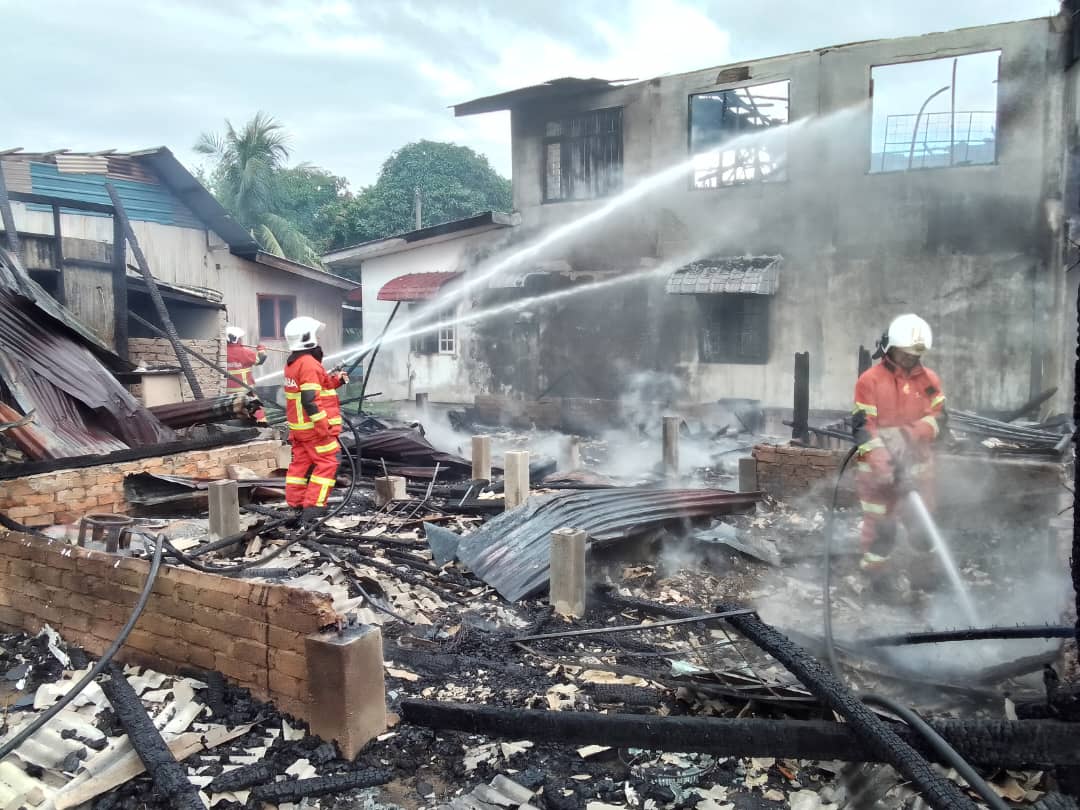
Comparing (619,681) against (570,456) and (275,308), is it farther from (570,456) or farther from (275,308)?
(275,308)

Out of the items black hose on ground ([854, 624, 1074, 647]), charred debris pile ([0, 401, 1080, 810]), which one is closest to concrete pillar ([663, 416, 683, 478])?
charred debris pile ([0, 401, 1080, 810])

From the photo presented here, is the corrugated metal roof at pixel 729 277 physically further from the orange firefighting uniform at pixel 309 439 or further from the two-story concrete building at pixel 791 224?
the orange firefighting uniform at pixel 309 439

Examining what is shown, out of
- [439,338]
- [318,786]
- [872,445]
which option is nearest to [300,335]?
[318,786]

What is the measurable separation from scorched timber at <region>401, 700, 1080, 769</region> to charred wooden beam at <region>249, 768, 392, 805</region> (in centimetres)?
61

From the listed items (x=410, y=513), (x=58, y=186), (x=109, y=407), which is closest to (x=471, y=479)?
(x=410, y=513)

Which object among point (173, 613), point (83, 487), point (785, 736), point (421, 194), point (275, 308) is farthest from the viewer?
point (421, 194)

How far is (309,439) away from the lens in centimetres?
685

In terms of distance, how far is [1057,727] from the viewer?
8.00 feet

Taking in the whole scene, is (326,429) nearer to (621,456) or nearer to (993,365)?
(621,456)

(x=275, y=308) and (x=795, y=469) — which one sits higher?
(x=275, y=308)

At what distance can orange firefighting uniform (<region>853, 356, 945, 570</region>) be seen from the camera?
5.70 m

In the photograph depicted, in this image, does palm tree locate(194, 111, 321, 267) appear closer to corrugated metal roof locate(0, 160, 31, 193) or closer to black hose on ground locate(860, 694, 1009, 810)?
corrugated metal roof locate(0, 160, 31, 193)

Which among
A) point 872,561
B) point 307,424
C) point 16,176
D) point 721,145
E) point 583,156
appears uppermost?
point 583,156

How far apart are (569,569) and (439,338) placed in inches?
564
